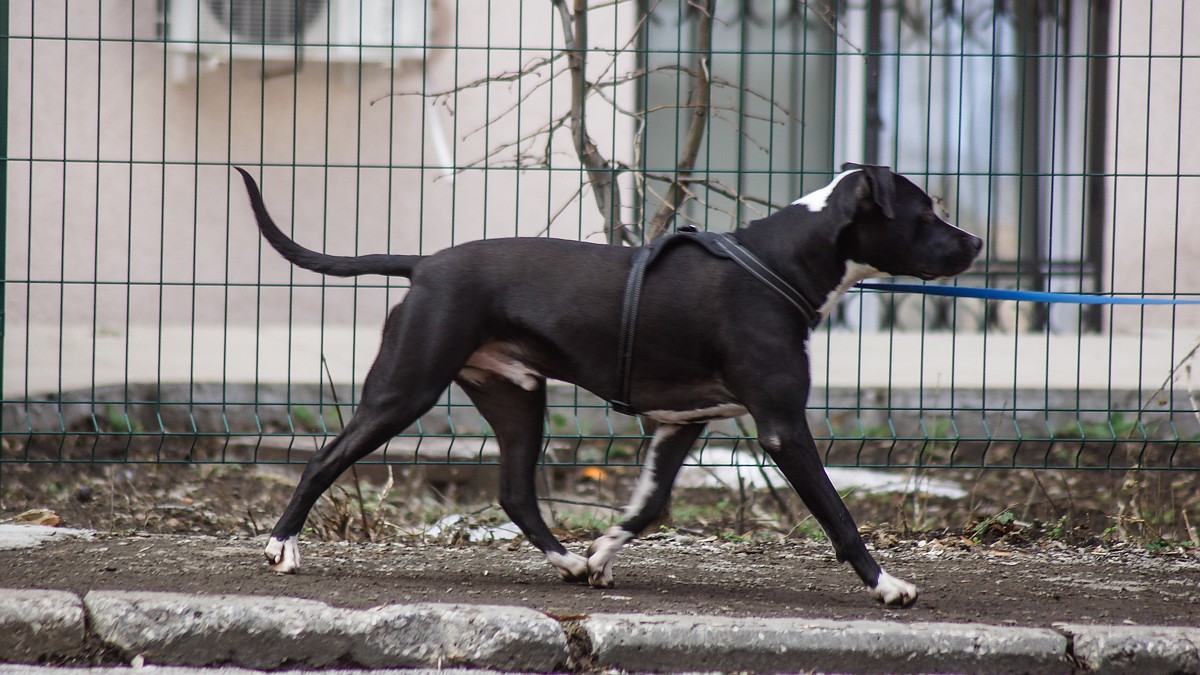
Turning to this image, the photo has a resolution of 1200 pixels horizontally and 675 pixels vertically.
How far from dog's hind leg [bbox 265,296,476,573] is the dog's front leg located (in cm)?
93

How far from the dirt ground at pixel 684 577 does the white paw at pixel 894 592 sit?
3cm

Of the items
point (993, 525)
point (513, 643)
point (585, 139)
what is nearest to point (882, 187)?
point (513, 643)

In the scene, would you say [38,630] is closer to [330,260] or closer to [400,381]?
[400,381]

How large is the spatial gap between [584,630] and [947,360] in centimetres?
563

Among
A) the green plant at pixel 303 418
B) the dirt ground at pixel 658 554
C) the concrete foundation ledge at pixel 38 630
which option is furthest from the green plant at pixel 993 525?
the green plant at pixel 303 418

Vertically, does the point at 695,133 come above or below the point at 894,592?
above

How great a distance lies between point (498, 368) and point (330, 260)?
61 centimetres

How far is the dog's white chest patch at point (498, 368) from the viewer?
3.92 metres

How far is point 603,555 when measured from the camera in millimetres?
3955

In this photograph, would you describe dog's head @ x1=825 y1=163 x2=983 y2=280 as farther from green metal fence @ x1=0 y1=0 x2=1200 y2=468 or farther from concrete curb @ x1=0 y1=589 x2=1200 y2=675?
green metal fence @ x1=0 y1=0 x2=1200 y2=468

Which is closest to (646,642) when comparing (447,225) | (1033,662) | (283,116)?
(1033,662)

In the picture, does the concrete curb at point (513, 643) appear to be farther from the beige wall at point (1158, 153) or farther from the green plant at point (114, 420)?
the beige wall at point (1158, 153)

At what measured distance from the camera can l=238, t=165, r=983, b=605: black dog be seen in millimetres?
3654

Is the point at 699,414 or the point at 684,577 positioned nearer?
the point at 699,414
